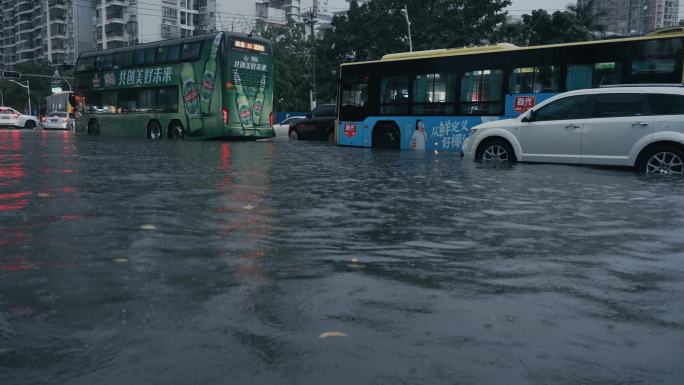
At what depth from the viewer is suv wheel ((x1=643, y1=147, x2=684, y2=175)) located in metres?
11.8

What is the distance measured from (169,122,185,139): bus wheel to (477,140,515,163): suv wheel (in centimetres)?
1625

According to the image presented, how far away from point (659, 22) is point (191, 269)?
384 feet

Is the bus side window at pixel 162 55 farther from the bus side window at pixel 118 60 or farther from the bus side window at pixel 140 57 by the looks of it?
the bus side window at pixel 118 60

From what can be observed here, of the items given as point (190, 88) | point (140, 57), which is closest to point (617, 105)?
point (190, 88)

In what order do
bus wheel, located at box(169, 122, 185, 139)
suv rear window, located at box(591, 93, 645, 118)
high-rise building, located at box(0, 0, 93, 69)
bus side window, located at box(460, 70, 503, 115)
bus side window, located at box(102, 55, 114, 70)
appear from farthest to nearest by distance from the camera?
high-rise building, located at box(0, 0, 93, 69) → bus side window, located at box(102, 55, 114, 70) → bus wheel, located at box(169, 122, 185, 139) → bus side window, located at box(460, 70, 503, 115) → suv rear window, located at box(591, 93, 645, 118)

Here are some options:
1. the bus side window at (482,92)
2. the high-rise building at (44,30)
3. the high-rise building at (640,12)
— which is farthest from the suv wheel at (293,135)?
the high-rise building at (640,12)

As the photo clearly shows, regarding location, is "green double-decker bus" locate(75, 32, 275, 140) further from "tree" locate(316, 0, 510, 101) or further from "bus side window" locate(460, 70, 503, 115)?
"tree" locate(316, 0, 510, 101)

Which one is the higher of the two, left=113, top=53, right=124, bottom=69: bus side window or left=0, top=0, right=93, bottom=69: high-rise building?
left=0, top=0, right=93, bottom=69: high-rise building

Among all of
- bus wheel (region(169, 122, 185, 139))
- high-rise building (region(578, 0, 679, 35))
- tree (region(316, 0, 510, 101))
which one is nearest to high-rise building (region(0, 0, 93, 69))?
tree (region(316, 0, 510, 101))

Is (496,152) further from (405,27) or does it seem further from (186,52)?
(405,27)

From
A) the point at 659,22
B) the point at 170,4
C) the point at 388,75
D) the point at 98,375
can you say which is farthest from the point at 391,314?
the point at 659,22

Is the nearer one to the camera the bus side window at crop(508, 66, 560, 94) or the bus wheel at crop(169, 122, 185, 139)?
the bus side window at crop(508, 66, 560, 94)

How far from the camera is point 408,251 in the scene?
508 cm

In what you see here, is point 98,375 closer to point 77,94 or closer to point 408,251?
point 408,251
